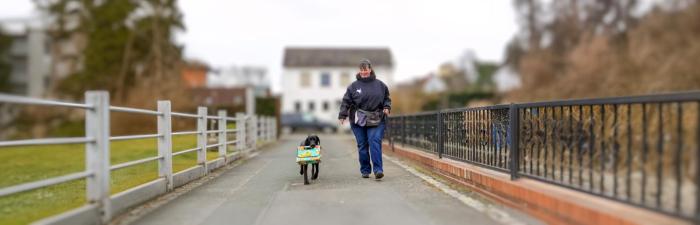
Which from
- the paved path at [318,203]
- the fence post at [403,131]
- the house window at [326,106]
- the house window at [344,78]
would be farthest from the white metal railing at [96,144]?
the house window at [344,78]

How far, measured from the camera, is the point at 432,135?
11641mm

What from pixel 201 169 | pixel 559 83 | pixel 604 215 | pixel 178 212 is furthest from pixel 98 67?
pixel 604 215

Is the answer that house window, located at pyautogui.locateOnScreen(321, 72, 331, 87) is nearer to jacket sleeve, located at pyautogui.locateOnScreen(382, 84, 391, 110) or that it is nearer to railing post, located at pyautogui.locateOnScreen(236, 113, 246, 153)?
railing post, located at pyautogui.locateOnScreen(236, 113, 246, 153)

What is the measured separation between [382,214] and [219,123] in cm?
701

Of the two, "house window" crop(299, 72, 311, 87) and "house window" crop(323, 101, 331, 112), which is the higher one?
"house window" crop(299, 72, 311, 87)

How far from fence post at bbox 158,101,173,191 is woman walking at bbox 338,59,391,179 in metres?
2.36

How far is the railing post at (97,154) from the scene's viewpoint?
5637 mm

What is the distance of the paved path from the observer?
5.84 metres

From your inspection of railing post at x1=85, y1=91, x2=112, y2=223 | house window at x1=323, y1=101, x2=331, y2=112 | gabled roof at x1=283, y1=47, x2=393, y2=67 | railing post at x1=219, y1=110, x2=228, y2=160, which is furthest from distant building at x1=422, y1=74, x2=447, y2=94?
railing post at x1=85, y1=91, x2=112, y2=223

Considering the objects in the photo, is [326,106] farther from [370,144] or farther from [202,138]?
[370,144]

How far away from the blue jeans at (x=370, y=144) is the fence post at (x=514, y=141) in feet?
7.71

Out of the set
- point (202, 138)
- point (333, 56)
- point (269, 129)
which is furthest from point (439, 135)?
point (333, 56)

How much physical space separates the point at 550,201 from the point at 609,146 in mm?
703

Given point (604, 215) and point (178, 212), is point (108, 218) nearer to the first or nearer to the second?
point (178, 212)
